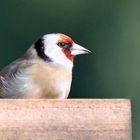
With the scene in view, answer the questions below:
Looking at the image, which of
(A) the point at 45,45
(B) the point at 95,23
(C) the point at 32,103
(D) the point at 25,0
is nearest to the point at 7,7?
(D) the point at 25,0

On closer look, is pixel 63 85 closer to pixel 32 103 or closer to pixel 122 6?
pixel 32 103

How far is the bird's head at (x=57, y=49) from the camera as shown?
307 cm

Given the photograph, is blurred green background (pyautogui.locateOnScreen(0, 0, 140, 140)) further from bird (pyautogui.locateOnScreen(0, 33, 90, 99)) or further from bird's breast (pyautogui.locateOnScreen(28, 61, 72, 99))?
bird's breast (pyautogui.locateOnScreen(28, 61, 72, 99))

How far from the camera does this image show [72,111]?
6.75 feet

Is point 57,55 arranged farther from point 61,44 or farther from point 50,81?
point 50,81

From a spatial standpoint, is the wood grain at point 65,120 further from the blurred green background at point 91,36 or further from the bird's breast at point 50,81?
the blurred green background at point 91,36

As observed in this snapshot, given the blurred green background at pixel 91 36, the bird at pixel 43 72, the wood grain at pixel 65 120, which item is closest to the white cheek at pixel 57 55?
the bird at pixel 43 72

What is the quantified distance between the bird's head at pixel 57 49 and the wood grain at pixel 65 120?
3.30 ft

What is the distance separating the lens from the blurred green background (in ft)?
17.1

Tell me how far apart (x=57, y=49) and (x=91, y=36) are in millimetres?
2436

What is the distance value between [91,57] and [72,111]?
346cm

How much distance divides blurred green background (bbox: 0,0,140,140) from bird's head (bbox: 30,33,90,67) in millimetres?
1917

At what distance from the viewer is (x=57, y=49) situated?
3.12 metres

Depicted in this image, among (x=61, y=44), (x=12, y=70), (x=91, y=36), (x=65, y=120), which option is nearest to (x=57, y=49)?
(x=61, y=44)
